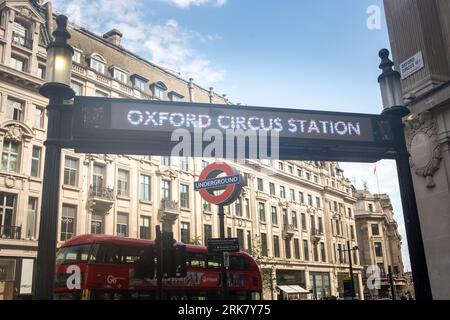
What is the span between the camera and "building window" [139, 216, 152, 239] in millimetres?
38531

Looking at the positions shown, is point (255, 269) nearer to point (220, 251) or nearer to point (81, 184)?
point (81, 184)

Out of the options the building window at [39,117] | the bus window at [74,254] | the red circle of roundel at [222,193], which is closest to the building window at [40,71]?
the building window at [39,117]

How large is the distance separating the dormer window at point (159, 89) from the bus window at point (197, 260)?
23.0 m

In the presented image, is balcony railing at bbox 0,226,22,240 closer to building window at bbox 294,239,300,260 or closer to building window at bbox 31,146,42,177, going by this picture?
building window at bbox 31,146,42,177

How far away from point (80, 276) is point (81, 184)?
1524 centimetres

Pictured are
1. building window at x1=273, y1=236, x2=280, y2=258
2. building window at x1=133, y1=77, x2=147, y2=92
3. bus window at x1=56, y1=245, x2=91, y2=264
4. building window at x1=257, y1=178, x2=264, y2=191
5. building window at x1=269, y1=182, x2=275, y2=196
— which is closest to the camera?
bus window at x1=56, y1=245, x2=91, y2=264

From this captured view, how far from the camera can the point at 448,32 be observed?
9602 millimetres

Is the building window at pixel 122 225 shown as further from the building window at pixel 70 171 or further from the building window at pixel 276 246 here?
the building window at pixel 276 246

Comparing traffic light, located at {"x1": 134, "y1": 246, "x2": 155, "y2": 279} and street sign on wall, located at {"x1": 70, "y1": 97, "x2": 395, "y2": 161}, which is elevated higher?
street sign on wall, located at {"x1": 70, "y1": 97, "x2": 395, "y2": 161}

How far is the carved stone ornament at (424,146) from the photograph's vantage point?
9.11m

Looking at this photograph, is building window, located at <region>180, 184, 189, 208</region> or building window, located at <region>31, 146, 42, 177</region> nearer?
building window, located at <region>31, 146, 42, 177</region>

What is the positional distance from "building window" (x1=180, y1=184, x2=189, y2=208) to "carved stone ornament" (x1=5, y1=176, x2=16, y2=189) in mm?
16764

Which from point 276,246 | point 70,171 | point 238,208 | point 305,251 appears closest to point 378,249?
point 305,251

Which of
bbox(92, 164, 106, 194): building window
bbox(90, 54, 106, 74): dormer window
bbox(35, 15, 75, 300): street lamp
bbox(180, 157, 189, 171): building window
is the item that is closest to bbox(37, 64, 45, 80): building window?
bbox(90, 54, 106, 74): dormer window
